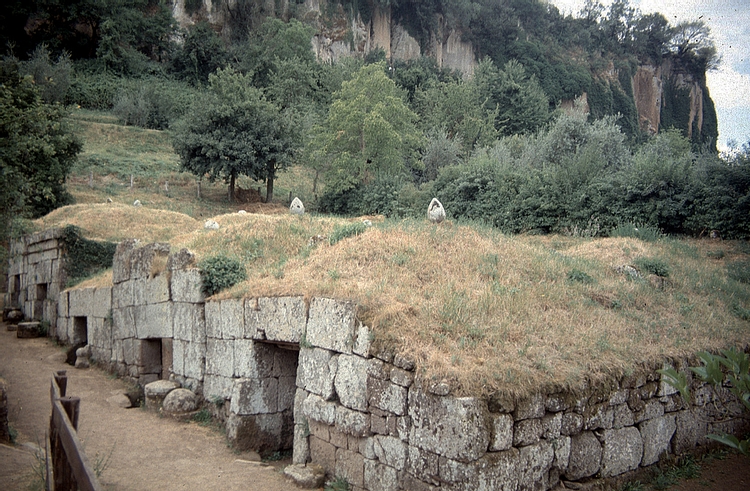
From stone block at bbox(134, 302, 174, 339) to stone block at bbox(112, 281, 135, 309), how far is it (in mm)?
406

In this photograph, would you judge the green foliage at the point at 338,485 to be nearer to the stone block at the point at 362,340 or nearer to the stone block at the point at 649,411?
the stone block at the point at 362,340

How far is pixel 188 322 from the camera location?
38.1 feet

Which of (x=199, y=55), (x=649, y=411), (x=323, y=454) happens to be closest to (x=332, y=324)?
(x=323, y=454)

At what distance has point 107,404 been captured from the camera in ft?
39.8

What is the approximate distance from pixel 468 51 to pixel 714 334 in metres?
66.5

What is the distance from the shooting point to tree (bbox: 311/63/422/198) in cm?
3122

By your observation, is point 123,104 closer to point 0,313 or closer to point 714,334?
point 0,313

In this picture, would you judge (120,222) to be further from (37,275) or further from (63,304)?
(63,304)

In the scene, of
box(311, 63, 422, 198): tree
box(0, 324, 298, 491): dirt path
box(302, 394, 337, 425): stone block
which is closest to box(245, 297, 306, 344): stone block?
box(302, 394, 337, 425): stone block

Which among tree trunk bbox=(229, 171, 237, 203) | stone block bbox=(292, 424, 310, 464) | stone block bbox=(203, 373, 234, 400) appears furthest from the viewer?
tree trunk bbox=(229, 171, 237, 203)

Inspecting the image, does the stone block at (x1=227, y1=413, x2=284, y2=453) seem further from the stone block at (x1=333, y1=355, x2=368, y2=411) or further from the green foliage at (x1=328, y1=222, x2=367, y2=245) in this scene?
the green foliage at (x1=328, y1=222, x2=367, y2=245)

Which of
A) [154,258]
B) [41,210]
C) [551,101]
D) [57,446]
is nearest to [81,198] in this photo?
[41,210]

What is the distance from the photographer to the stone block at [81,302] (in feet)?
53.2

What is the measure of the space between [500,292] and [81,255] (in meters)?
15.0
